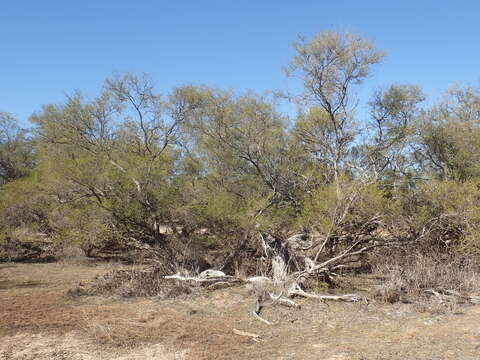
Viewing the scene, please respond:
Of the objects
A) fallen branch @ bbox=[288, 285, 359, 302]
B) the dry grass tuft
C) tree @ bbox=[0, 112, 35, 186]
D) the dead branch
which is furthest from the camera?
tree @ bbox=[0, 112, 35, 186]

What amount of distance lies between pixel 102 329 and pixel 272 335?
2841 mm

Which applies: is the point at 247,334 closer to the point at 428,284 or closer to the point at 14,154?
the point at 428,284

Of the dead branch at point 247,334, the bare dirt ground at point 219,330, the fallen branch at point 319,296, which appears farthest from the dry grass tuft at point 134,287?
the dead branch at point 247,334

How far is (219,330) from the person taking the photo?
786 centimetres

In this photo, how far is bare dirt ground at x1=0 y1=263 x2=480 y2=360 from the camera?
21.8 feet

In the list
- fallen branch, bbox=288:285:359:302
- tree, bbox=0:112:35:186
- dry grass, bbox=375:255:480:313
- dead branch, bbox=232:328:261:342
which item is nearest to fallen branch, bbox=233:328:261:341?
dead branch, bbox=232:328:261:342

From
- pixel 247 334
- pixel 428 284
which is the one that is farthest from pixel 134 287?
pixel 428 284

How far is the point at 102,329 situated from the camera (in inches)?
303

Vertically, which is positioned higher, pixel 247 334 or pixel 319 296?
pixel 319 296

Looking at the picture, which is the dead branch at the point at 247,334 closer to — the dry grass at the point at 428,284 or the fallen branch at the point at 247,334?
the fallen branch at the point at 247,334

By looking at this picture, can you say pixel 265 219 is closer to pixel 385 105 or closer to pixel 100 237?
pixel 100 237

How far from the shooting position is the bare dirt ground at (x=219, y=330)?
21.8 feet

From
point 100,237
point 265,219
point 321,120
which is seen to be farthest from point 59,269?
point 321,120

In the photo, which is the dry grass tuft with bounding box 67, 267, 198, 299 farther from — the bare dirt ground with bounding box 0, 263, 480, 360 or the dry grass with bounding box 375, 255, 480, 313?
the dry grass with bounding box 375, 255, 480, 313
